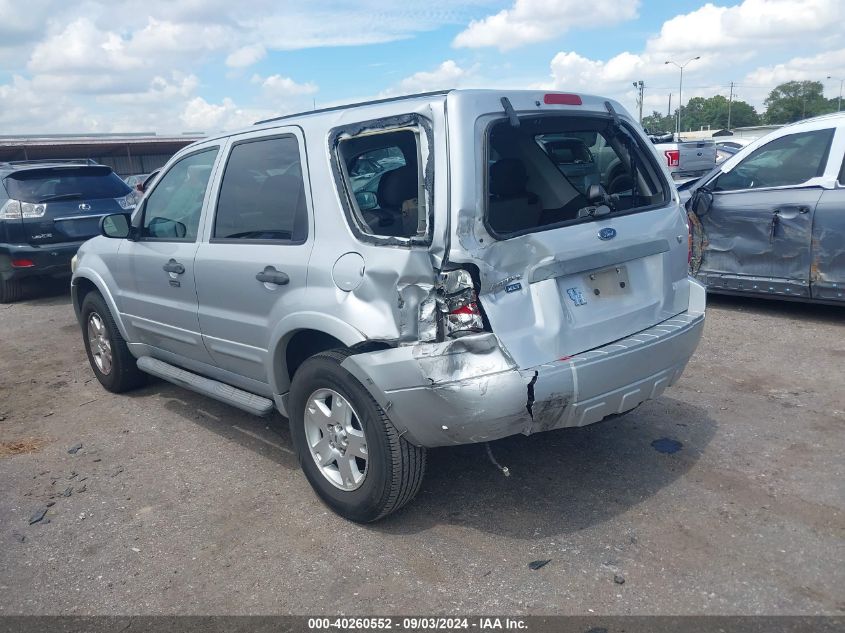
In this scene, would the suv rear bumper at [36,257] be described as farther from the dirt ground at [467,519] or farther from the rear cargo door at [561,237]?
the rear cargo door at [561,237]

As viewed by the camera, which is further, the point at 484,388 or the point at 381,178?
the point at 381,178

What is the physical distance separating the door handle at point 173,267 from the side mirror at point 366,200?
1512 mm

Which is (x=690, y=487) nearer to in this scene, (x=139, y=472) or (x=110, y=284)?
(x=139, y=472)

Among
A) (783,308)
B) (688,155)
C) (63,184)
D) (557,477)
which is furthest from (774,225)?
(688,155)

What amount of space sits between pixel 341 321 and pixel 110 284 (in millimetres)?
2884

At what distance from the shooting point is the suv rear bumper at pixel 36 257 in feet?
31.6

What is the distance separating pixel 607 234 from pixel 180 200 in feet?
9.21

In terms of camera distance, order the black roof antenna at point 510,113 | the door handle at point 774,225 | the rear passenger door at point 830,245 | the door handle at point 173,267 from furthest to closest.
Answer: the door handle at point 774,225
the rear passenger door at point 830,245
the door handle at point 173,267
the black roof antenna at point 510,113

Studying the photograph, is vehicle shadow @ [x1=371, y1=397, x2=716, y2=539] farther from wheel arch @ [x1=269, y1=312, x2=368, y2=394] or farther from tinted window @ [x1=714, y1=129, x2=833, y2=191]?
tinted window @ [x1=714, y1=129, x2=833, y2=191]

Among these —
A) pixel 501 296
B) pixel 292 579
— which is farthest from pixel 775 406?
pixel 292 579

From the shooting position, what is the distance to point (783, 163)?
6.78 meters

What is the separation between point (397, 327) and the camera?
3146 mm

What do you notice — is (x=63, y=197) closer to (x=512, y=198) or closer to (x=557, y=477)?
(x=512, y=198)

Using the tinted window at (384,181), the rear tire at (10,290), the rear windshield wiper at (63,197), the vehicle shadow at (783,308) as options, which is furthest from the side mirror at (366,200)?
the rear tire at (10,290)
